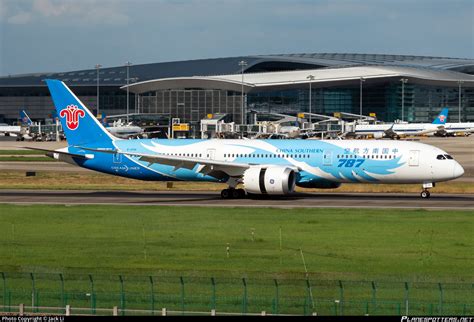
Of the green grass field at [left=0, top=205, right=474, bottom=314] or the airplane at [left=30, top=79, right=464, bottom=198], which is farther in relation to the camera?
the airplane at [left=30, top=79, right=464, bottom=198]

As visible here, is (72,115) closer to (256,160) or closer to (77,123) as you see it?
(77,123)

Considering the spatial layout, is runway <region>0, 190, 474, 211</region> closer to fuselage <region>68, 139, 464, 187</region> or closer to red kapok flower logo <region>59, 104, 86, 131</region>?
fuselage <region>68, 139, 464, 187</region>

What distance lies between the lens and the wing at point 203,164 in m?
63.0

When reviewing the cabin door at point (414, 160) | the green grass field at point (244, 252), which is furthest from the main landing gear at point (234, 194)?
the cabin door at point (414, 160)

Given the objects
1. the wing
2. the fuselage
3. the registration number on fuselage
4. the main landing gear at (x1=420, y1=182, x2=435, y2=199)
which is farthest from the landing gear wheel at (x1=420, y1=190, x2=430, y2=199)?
the wing

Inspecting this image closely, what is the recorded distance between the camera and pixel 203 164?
63281mm

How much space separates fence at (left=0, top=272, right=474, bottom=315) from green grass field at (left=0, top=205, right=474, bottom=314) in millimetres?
77

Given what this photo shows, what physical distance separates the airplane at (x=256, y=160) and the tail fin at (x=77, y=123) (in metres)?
0.07

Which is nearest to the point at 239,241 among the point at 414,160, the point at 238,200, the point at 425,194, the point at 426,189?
the point at 238,200

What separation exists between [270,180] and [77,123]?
1635cm

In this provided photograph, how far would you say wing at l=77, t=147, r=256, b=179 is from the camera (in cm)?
6303

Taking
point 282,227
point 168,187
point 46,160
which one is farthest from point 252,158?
point 46,160

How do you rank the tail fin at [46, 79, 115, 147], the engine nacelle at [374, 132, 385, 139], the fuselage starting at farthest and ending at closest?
the engine nacelle at [374, 132, 385, 139] → the tail fin at [46, 79, 115, 147] → the fuselage

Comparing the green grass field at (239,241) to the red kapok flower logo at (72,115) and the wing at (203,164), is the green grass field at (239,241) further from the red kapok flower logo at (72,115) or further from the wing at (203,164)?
the red kapok flower logo at (72,115)
